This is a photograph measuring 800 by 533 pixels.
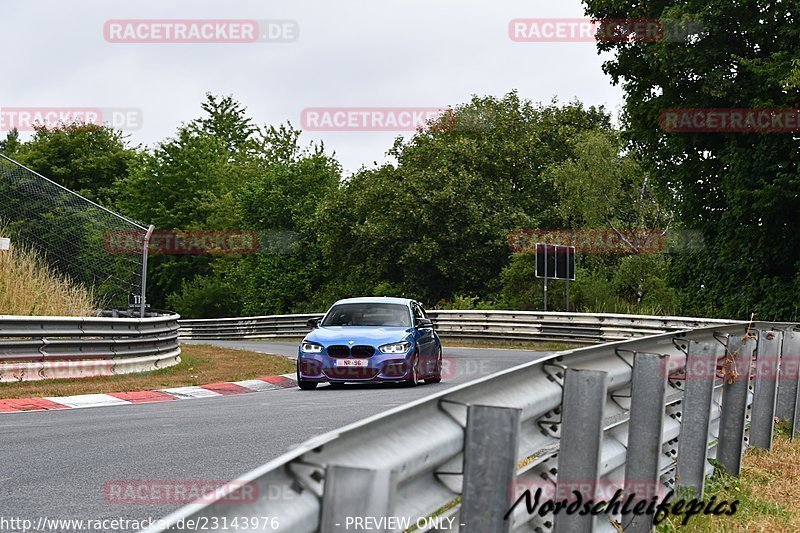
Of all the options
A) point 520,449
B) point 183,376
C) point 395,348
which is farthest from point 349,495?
point 183,376

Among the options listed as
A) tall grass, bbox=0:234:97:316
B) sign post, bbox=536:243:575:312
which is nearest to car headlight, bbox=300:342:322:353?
tall grass, bbox=0:234:97:316

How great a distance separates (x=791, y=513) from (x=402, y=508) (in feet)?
14.0

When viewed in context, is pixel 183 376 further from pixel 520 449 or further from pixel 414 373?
pixel 520 449

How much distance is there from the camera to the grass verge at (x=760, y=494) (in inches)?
227

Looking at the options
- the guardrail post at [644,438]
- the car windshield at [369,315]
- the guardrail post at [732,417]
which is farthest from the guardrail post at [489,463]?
the car windshield at [369,315]

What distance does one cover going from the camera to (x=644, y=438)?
5.23 meters

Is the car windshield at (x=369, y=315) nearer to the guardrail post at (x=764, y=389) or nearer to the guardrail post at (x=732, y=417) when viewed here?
the guardrail post at (x=764, y=389)

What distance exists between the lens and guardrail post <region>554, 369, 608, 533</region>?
432cm

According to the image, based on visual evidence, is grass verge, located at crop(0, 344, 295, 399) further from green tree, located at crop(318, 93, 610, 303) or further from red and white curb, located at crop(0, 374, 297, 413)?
green tree, located at crop(318, 93, 610, 303)

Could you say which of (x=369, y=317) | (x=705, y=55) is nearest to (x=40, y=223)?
(x=369, y=317)

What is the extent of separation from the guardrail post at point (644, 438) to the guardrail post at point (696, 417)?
2.90 ft

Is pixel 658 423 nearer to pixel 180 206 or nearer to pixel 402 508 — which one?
pixel 402 508

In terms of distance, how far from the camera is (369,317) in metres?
17.2

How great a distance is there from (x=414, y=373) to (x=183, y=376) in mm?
4566
